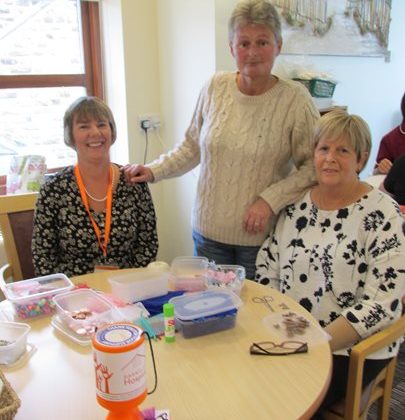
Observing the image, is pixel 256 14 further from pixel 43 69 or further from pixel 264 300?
pixel 43 69

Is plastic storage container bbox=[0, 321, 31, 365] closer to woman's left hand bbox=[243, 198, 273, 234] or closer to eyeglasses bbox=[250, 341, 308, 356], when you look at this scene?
eyeglasses bbox=[250, 341, 308, 356]

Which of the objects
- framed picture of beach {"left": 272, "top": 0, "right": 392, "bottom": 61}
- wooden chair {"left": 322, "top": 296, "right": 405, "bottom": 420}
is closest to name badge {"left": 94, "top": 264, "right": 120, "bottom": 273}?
wooden chair {"left": 322, "top": 296, "right": 405, "bottom": 420}

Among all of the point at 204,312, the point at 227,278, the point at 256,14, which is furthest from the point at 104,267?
the point at 256,14

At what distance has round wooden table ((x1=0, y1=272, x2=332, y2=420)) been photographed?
A: 3.28 feet

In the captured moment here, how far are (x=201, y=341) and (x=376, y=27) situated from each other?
314 centimetres

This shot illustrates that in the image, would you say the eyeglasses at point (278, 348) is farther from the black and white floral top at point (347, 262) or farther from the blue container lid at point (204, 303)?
the black and white floral top at point (347, 262)

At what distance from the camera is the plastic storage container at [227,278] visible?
4.95ft

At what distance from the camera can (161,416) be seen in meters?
0.97

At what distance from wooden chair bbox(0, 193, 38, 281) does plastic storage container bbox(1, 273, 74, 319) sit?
0.52 metres

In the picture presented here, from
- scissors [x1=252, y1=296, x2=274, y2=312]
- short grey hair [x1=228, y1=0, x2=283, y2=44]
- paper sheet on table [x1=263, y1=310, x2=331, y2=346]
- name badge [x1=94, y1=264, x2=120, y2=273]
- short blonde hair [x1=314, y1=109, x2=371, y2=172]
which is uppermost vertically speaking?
short grey hair [x1=228, y1=0, x2=283, y2=44]

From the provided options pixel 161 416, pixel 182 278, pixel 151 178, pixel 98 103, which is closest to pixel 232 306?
pixel 182 278

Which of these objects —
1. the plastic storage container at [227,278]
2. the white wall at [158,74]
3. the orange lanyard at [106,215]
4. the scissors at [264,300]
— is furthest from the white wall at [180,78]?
the scissors at [264,300]

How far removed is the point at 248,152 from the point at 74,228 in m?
0.72

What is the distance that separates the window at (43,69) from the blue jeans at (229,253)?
1.50 m
